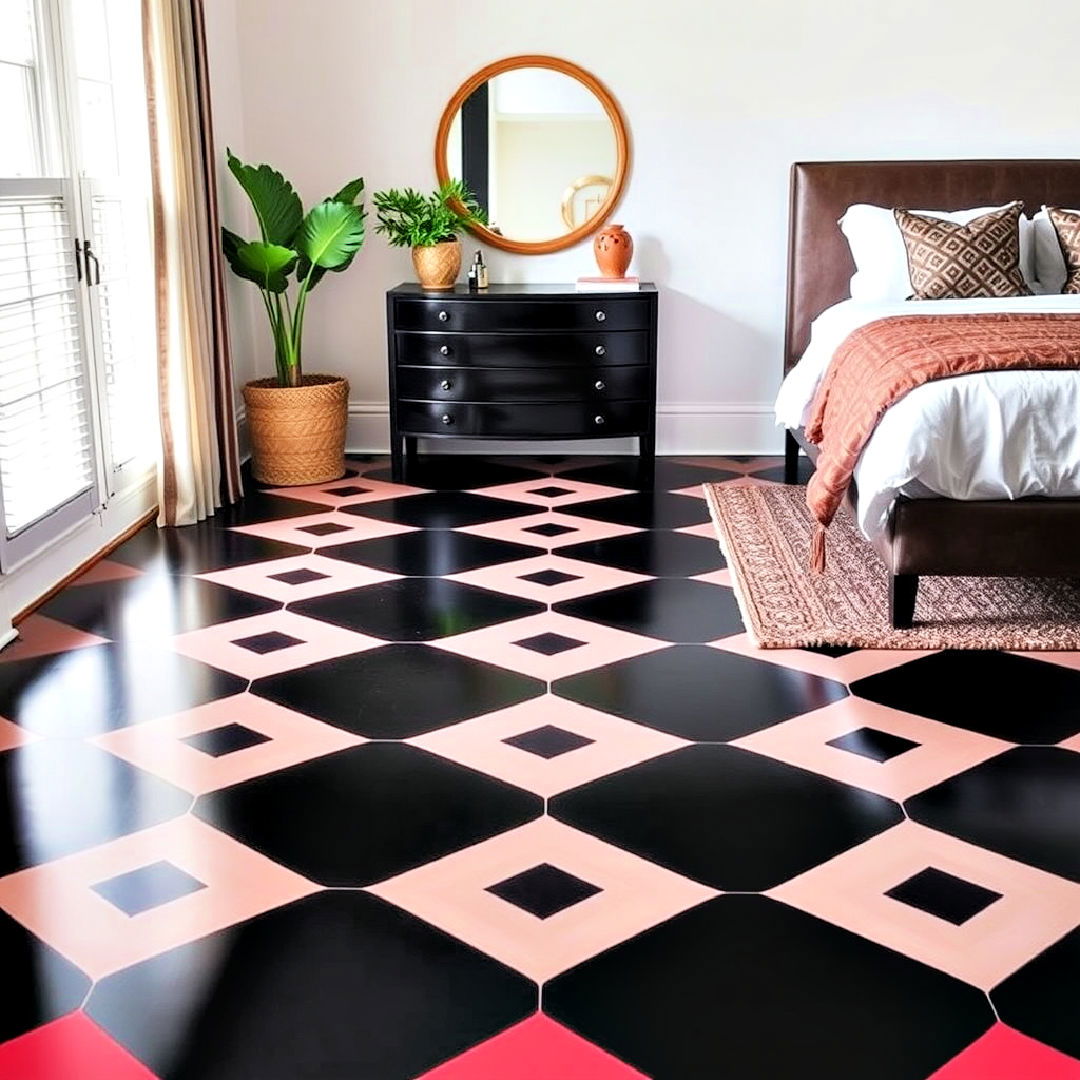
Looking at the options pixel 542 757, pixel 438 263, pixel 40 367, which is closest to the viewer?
pixel 542 757

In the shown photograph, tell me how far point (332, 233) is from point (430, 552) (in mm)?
1411

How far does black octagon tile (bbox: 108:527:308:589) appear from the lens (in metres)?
4.08

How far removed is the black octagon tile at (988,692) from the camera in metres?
2.82

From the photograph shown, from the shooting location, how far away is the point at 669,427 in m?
5.57

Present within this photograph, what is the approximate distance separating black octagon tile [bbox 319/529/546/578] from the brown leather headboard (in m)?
1.67

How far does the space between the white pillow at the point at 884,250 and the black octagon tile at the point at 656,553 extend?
1.26 meters

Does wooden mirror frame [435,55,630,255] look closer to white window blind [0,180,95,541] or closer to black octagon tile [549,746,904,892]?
white window blind [0,180,95,541]

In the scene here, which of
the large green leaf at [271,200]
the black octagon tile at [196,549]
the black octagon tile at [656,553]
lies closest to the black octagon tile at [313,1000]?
the black octagon tile at [656,553]

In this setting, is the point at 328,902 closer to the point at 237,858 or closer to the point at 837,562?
the point at 237,858

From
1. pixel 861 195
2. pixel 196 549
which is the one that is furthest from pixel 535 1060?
pixel 861 195

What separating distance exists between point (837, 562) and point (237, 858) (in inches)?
87.0

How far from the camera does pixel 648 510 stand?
15.3 feet

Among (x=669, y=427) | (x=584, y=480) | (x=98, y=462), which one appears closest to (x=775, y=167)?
(x=669, y=427)

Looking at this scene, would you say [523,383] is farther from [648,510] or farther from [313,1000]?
[313,1000]
